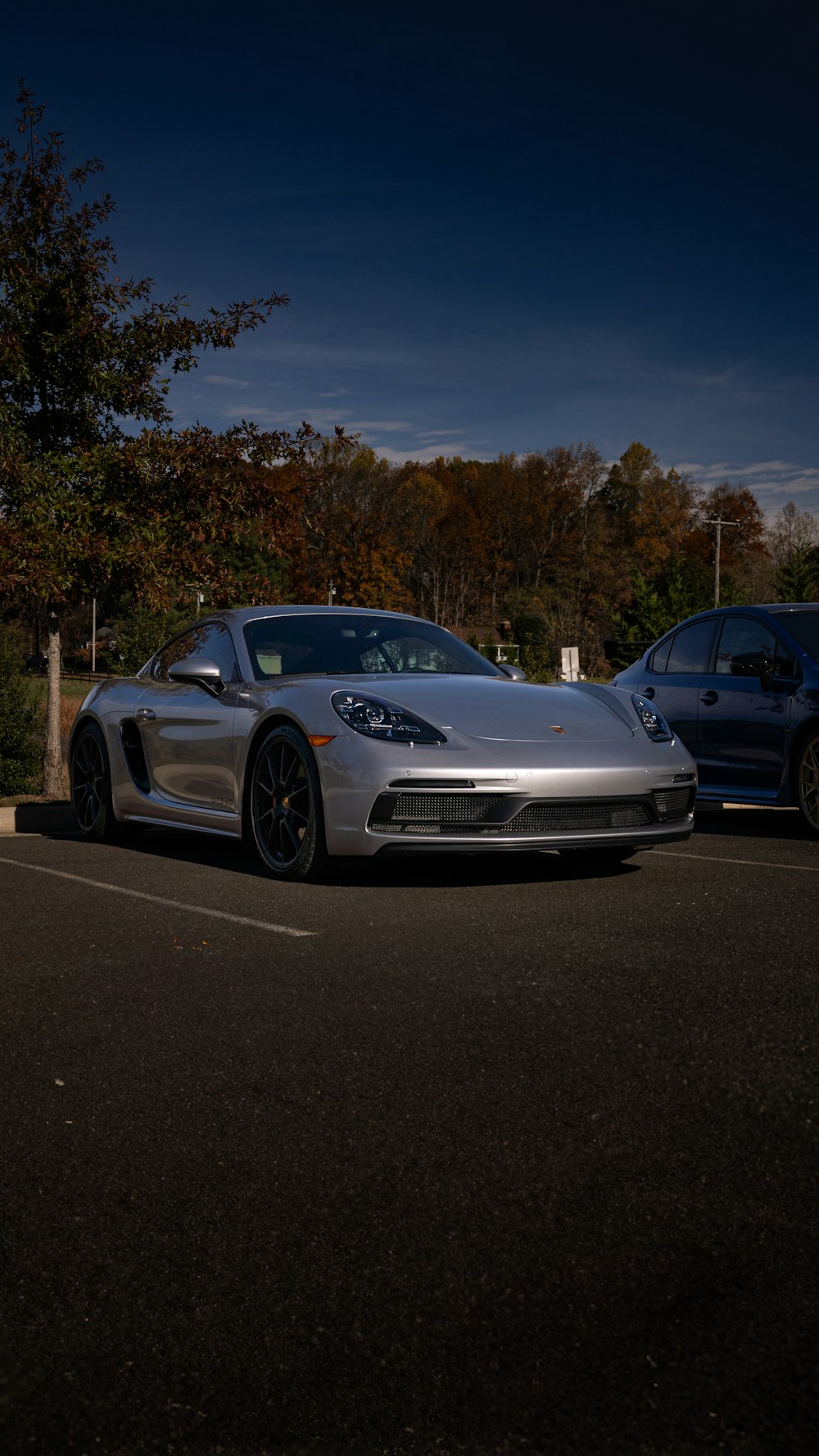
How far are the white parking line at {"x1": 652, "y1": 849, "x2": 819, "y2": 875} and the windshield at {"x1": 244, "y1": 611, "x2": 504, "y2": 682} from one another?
56.1 inches

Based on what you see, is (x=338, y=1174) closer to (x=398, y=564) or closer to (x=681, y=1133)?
(x=681, y=1133)

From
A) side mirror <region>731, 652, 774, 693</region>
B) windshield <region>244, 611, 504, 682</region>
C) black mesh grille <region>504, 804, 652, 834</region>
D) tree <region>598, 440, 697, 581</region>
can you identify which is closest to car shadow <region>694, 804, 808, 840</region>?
side mirror <region>731, 652, 774, 693</region>

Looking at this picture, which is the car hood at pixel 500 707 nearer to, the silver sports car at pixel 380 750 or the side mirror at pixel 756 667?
the silver sports car at pixel 380 750

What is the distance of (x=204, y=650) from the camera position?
27.2ft

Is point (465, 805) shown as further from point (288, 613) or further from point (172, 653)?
point (172, 653)

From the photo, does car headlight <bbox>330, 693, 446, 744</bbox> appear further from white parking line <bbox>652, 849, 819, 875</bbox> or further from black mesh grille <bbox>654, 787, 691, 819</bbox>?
white parking line <bbox>652, 849, 819, 875</bbox>

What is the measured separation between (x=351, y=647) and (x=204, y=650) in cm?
113

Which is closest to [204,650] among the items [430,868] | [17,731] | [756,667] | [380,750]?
[430,868]

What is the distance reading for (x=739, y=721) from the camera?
9.52 m

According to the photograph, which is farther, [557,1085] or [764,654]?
[764,654]

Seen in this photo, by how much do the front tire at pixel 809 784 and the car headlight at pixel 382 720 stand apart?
3.64 m

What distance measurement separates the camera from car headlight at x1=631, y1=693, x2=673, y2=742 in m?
6.86

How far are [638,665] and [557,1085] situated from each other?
788 centimetres

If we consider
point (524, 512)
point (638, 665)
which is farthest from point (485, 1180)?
point (524, 512)
